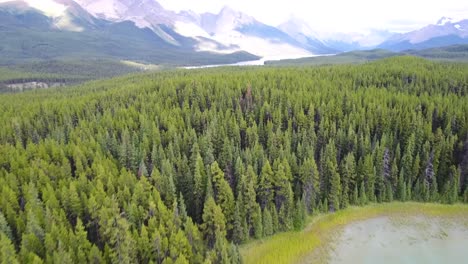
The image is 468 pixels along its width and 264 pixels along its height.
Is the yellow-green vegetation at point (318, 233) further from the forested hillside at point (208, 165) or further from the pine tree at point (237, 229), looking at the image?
the forested hillside at point (208, 165)

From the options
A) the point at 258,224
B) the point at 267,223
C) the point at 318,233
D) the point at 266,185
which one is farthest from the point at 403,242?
the point at 266,185

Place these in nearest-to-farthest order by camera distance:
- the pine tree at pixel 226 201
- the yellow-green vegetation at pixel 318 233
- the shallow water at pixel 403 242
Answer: the shallow water at pixel 403 242
the yellow-green vegetation at pixel 318 233
the pine tree at pixel 226 201

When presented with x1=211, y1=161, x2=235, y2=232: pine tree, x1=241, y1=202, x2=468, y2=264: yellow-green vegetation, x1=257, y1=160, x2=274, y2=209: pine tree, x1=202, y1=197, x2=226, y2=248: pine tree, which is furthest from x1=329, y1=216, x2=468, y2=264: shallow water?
x1=202, y1=197, x2=226, y2=248: pine tree

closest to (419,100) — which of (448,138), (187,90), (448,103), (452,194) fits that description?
(448,103)

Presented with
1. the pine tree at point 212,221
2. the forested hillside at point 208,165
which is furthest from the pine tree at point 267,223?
the pine tree at point 212,221

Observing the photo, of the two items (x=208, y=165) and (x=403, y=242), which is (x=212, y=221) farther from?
(x=403, y=242)
